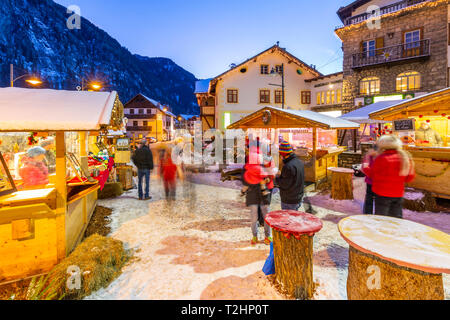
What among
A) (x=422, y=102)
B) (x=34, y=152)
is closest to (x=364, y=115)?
(x=422, y=102)

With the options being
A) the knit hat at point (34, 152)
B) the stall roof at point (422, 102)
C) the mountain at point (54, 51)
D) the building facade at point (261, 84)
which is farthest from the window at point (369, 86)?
the mountain at point (54, 51)

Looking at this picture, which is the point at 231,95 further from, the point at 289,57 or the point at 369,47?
the point at 369,47

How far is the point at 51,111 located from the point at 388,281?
527 centimetres

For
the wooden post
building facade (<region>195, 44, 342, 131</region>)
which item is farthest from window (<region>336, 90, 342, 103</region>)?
the wooden post

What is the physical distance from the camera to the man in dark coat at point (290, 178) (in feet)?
14.4

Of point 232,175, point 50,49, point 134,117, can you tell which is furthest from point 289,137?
point 50,49

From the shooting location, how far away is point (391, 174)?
13.1ft

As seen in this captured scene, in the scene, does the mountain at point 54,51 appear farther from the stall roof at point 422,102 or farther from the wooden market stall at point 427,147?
the wooden market stall at point 427,147

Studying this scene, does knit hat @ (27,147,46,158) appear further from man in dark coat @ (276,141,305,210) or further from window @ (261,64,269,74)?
window @ (261,64,269,74)

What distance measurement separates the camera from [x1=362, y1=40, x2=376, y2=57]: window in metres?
20.4

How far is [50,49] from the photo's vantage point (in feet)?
275

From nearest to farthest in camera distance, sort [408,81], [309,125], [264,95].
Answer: [309,125] < [408,81] < [264,95]
